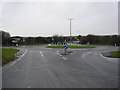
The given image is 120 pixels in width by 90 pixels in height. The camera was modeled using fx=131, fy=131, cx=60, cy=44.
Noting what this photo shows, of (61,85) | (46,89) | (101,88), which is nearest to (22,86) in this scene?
(46,89)

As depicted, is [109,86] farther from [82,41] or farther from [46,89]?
[82,41]

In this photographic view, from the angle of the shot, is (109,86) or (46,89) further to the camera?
(109,86)

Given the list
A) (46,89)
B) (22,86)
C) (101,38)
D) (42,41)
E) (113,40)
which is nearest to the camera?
(46,89)

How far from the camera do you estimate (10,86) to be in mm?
5992

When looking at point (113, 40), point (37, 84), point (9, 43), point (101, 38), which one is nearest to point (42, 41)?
point (9, 43)

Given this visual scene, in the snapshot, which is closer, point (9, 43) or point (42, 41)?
point (9, 43)

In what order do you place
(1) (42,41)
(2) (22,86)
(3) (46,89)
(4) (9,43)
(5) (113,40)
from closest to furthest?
(3) (46,89), (2) (22,86), (5) (113,40), (4) (9,43), (1) (42,41)

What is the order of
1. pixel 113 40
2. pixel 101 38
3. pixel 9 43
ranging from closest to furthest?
pixel 113 40 → pixel 9 43 → pixel 101 38

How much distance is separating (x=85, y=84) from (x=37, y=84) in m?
2.24

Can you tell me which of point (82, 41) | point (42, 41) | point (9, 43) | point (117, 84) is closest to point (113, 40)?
point (82, 41)

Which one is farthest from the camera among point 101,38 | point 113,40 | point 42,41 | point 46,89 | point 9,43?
point 42,41

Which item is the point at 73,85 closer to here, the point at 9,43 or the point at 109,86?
the point at 109,86

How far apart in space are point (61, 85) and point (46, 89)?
78 centimetres

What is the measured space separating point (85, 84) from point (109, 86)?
107 centimetres
